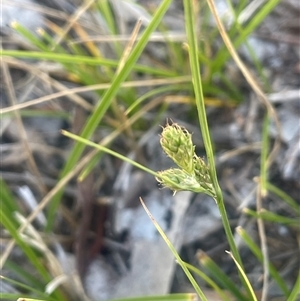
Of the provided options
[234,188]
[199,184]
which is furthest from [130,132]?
[199,184]

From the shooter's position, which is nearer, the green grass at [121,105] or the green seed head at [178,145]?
the green seed head at [178,145]

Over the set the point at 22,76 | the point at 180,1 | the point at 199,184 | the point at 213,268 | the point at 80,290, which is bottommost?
the point at 80,290

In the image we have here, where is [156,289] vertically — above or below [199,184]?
below

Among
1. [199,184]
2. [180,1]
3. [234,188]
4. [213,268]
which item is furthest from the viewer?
[180,1]

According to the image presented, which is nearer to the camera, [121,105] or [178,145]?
[178,145]

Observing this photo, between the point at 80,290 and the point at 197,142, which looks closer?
the point at 80,290

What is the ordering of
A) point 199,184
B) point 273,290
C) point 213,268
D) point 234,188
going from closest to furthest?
point 199,184, point 213,268, point 273,290, point 234,188

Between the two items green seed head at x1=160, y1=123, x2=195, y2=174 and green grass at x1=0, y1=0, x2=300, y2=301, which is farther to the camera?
green grass at x1=0, y1=0, x2=300, y2=301

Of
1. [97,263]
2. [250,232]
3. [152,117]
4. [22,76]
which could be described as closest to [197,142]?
[152,117]

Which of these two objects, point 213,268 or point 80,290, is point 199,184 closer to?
point 213,268

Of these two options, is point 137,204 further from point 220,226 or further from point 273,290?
point 273,290
